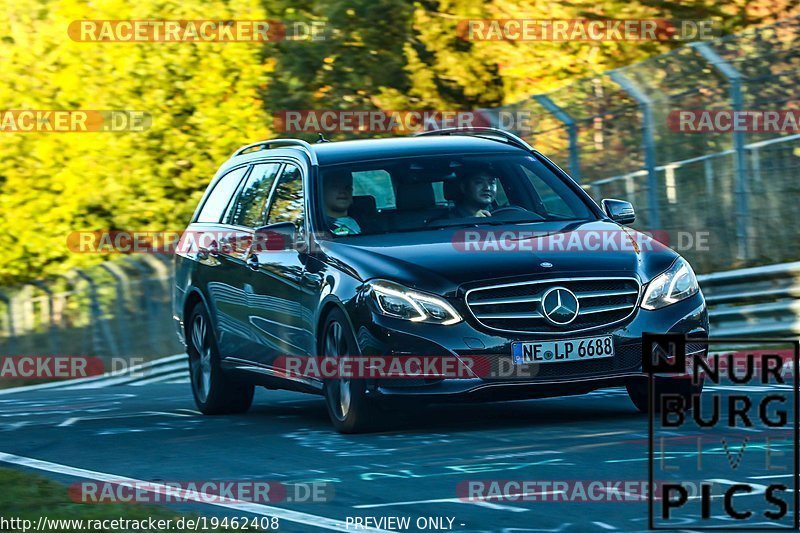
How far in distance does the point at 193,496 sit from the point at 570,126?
38.6 feet

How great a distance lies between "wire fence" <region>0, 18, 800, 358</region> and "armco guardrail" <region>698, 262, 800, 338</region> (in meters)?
0.79

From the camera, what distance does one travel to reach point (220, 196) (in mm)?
14203

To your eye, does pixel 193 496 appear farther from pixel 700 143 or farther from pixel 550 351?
pixel 700 143

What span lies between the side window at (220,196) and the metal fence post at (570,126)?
216 inches

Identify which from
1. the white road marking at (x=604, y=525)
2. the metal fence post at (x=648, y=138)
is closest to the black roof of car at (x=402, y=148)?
the white road marking at (x=604, y=525)

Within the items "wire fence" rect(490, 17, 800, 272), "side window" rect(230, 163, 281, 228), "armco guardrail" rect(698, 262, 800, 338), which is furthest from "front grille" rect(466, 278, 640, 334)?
"wire fence" rect(490, 17, 800, 272)

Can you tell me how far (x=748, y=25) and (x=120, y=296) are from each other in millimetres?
11066

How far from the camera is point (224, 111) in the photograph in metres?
42.4

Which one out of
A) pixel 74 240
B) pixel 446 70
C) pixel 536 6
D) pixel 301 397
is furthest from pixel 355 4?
pixel 301 397

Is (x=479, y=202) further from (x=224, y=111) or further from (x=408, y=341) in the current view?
(x=224, y=111)

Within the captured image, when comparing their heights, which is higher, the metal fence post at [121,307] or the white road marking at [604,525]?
the white road marking at [604,525]

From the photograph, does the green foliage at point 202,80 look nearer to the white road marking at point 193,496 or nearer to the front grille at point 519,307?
the front grille at point 519,307

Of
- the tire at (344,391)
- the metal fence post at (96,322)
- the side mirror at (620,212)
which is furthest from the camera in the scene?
the metal fence post at (96,322)

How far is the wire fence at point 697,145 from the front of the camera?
16844 mm
